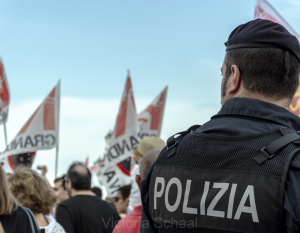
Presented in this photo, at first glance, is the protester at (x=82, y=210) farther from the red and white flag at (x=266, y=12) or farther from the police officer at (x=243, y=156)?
the red and white flag at (x=266, y=12)

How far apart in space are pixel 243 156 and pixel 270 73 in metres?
0.33

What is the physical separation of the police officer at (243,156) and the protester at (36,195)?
219 centimetres

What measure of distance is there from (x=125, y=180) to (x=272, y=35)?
7.14m

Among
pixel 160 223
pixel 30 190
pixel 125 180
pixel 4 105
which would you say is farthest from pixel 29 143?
pixel 160 223

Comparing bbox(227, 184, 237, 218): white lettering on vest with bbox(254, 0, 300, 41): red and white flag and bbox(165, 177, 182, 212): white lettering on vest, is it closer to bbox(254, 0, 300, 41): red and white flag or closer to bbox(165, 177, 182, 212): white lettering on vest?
bbox(165, 177, 182, 212): white lettering on vest

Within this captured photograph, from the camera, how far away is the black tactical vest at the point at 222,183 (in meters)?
1.25

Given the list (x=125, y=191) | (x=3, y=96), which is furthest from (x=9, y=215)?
(x=3, y=96)

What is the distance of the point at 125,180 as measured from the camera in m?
8.31

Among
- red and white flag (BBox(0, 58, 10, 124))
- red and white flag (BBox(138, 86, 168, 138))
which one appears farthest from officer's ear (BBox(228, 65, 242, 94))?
red and white flag (BBox(0, 58, 10, 124))

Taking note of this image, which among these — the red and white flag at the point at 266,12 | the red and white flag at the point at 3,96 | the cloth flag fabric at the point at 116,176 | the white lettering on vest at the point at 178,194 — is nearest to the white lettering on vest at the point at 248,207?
the white lettering on vest at the point at 178,194

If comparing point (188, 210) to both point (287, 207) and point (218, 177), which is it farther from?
point (287, 207)

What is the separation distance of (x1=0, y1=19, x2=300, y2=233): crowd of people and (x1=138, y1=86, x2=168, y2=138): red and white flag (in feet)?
30.7

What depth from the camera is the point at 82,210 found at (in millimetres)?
4465

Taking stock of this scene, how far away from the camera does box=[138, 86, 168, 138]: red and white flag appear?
11.1m
